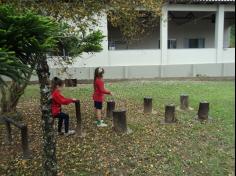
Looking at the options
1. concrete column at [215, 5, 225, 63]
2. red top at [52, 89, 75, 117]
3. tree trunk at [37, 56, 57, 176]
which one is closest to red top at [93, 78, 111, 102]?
red top at [52, 89, 75, 117]

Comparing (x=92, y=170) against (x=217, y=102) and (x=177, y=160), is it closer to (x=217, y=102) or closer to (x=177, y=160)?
(x=177, y=160)

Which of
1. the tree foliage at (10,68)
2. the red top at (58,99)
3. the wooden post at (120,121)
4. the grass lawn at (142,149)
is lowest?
the grass lawn at (142,149)

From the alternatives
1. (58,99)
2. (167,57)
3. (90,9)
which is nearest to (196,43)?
(167,57)

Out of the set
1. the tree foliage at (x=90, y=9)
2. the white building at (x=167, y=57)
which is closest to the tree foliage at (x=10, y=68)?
the tree foliage at (x=90, y=9)

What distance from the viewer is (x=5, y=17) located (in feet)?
13.4

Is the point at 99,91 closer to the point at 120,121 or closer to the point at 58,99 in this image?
the point at 120,121

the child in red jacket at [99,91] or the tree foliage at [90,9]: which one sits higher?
the tree foliage at [90,9]

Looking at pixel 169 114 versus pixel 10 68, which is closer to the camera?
pixel 10 68

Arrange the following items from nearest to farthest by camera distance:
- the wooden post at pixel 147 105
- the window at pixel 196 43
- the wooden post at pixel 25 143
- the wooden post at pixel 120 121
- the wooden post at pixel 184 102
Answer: the wooden post at pixel 25 143
the wooden post at pixel 120 121
the wooden post at pixel 147 105
the wooden post at pixel 184 102
the window at pixel 196 43

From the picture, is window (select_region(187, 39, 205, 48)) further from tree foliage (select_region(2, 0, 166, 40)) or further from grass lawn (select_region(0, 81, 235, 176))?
tree foliage (select_region(2, 0, 166, 40))

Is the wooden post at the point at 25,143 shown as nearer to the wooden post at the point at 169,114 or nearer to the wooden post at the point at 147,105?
the wooden post at the point at 169,114

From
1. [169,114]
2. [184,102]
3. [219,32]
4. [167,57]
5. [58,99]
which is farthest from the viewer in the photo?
[219,32]

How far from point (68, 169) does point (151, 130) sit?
2.41m

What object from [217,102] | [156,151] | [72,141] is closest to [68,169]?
[72,141]
